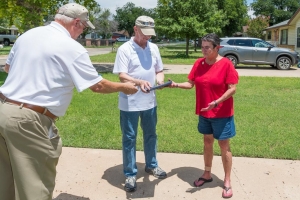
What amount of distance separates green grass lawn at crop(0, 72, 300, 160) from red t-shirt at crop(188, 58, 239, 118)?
1592mm

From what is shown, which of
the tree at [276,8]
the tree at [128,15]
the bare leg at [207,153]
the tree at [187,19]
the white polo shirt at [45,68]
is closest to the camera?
the white polo shirt at [45,68]

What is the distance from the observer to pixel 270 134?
6059mm

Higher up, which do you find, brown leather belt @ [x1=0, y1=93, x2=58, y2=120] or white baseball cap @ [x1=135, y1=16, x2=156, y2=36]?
white baseball cap @ [x1=135, y1=16, x2=156, y2=36]

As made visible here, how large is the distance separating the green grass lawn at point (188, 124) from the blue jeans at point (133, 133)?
1.12 m

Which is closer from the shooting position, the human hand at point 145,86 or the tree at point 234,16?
the human hand at point 145,86

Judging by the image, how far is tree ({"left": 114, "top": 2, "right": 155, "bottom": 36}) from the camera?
320ft

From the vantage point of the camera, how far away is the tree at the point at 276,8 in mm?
63594

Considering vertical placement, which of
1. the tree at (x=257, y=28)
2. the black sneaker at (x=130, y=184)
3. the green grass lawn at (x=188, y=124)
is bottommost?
the black sneaker at (x=130, y=184)

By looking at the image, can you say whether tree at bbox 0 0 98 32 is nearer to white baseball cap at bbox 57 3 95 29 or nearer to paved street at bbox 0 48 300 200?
paved street at bbox 0 48 300 200

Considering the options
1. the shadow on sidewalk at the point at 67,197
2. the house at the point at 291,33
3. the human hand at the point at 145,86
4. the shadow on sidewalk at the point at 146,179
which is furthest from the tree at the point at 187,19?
the shadow on sidewalk at the point at 67,197

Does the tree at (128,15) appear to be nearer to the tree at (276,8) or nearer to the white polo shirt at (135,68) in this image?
the tree at (276,8)

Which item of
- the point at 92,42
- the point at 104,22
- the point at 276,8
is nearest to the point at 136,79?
the point at 92,42

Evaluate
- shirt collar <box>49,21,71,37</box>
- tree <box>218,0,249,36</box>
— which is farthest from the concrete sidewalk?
tree <box>218,0,249,36</box>

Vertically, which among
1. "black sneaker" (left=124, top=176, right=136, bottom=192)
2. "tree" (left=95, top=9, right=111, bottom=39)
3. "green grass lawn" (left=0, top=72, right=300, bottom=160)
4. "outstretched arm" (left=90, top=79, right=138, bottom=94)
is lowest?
"black sneaker" (left=124, top=176, right=136, bottom=192)
